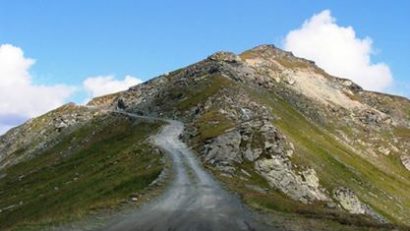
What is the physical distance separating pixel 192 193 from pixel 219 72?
14118cm

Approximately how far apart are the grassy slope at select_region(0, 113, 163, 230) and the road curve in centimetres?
407

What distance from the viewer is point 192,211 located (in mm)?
43000

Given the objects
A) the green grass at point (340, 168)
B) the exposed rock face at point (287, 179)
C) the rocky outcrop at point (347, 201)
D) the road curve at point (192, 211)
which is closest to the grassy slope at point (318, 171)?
the green grass at point (340, 168)

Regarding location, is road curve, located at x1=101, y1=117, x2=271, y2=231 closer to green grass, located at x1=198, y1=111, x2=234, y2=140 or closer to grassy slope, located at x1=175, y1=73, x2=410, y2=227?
grassy slope, located at x1=175, y1=73, x2=410, y2=227

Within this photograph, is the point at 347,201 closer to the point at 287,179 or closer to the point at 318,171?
the point at 318,171

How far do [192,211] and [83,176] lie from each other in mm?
61689

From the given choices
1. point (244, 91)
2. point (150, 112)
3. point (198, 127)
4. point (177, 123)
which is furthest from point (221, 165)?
point (150, 112)

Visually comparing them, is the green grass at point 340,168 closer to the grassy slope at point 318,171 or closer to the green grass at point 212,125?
the grassy slope at point 318,171

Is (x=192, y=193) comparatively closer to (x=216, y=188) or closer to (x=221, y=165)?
(x=216, y=188)

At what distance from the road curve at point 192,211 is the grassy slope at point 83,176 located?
4.07m

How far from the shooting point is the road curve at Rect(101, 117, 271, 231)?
1462 inches

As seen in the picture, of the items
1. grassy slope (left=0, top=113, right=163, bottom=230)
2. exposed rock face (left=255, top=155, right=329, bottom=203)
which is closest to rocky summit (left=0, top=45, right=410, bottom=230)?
exposed rock face (left=255, top=155, right=329, bottom=203)

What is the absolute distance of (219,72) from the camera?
194m

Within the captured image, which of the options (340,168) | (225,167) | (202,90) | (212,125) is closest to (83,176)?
(212,125)
